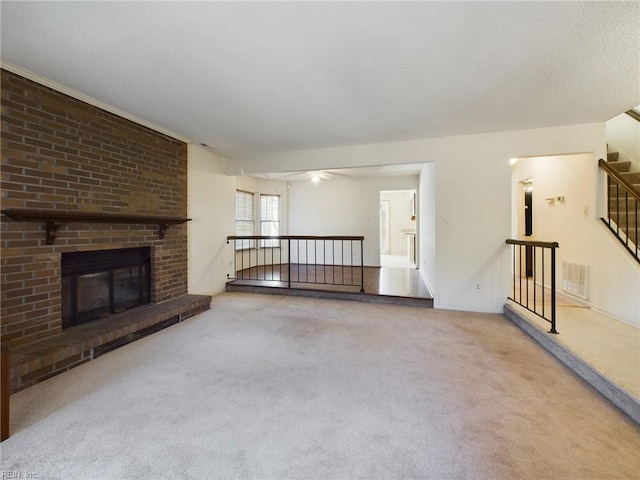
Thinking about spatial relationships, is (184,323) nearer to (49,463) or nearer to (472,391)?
(49,463)

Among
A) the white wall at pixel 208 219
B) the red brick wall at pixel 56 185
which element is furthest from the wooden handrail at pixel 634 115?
the red brick wall at pixel 56 185

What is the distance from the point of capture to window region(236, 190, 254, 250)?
22.0 feet

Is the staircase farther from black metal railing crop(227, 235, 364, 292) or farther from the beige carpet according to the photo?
black metal railing crop(227, 235, 364, 292)

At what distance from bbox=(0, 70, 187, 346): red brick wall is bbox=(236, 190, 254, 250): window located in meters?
2.93

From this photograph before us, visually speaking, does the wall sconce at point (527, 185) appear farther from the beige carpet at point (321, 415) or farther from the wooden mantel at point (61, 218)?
the wooden mantel at point (61, 218)

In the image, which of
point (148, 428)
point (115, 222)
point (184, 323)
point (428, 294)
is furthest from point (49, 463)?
point (428, 294)

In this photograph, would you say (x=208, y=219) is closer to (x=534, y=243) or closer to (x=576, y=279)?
(x=534, y=243)

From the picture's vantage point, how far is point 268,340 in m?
2.99

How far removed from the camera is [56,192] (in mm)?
2629

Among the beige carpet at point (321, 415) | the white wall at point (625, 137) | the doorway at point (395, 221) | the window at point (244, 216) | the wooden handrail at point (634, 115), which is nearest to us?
the beige carpet at point (321, 415)

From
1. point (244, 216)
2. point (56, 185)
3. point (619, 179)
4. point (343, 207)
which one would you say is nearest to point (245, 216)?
point (244, 216)

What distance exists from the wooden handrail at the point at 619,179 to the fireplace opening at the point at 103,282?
19.2 feet

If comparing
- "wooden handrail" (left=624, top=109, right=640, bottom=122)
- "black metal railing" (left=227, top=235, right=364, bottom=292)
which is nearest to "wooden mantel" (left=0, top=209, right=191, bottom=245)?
"black metal railing" (left=227, top=235, right=364, bottom=292)

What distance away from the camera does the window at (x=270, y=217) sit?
7539 mm
